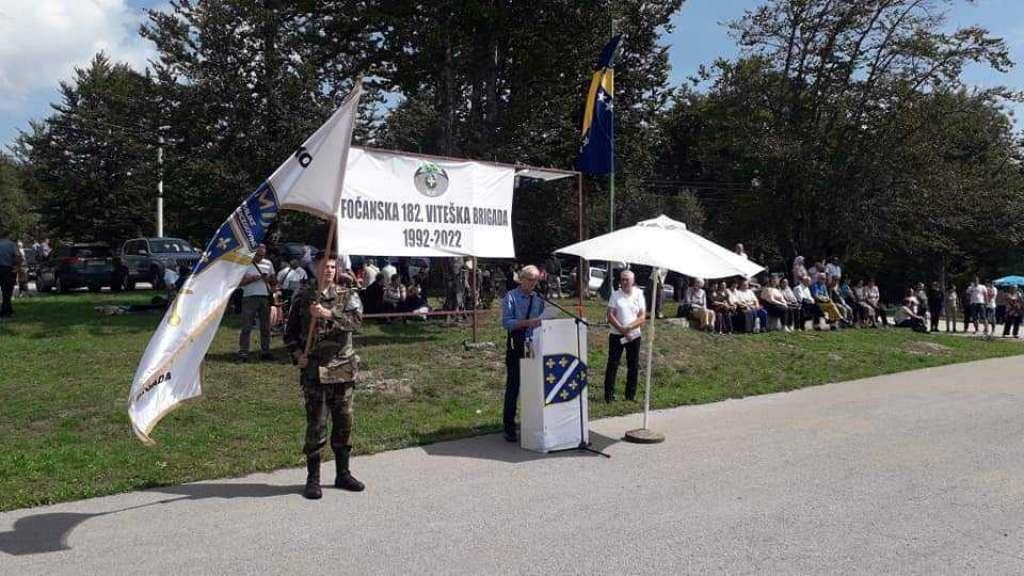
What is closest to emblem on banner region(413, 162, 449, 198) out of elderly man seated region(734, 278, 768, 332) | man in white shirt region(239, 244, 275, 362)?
man in white shirt region(239, 244, 275, 362)

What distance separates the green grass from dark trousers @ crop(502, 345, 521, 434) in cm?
53

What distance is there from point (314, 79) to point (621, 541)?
20144 millimetres

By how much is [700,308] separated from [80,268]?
19.5m

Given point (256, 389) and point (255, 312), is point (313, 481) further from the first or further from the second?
point (255, 312)

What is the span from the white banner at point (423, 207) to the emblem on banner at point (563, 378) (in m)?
4.56

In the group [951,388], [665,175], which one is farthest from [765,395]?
[665,175]

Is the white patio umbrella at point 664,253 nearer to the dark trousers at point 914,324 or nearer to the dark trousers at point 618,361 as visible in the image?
the dark trousers at point 618,361

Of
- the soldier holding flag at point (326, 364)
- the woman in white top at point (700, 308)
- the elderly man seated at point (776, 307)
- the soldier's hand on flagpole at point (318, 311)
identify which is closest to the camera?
the soldier's hand on flagpole at point (318, 311)

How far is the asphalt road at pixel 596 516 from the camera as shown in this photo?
4.98 metres

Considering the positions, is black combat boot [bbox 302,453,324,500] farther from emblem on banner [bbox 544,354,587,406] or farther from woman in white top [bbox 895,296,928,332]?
A: woman in white top [bbox 895,296,928,332]

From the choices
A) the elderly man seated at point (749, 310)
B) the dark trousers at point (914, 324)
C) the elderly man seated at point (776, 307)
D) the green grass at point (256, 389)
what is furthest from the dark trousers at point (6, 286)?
the dark trousers at point (914, 324)

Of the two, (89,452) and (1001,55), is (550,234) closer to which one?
(1001,55)

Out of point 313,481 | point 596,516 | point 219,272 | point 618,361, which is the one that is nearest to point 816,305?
point 618,361

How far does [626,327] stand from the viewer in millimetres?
10234
